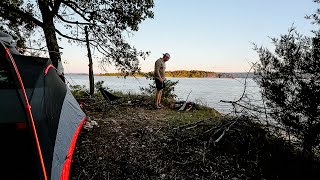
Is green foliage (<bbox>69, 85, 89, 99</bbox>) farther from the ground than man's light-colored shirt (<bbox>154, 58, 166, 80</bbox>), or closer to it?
closer to it

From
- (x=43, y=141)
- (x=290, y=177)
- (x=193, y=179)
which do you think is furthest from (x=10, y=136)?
(x=290, y=177)

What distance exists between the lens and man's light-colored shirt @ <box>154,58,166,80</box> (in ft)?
32.3

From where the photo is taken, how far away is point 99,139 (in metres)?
5.98

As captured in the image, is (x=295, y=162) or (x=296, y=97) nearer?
(x=295, y=162)

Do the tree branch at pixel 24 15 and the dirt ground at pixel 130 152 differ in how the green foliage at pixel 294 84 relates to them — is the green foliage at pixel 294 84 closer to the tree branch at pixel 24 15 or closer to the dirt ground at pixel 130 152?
the dirt ground at pixel 130 152

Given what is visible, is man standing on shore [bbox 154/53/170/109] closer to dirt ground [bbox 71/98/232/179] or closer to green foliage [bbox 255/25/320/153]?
dirt ground [bbox 71/98/232/179]

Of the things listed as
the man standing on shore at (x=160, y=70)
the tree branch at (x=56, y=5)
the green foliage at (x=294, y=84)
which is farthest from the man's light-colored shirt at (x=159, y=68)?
the tree branch at (x=56, y=5)

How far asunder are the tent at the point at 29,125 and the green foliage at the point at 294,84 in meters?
4.99

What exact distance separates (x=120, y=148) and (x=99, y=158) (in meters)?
0.61

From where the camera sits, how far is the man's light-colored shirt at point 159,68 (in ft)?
32.3

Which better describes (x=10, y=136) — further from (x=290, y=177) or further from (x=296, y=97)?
(x=296, y=97)

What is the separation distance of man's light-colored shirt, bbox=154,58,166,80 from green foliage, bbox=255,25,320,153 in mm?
3647

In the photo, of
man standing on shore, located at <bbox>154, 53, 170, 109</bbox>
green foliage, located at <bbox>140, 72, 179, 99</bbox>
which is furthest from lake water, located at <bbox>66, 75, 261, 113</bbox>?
man standing on shore, located at <bbox>154, 53, 170, 109</bbox>

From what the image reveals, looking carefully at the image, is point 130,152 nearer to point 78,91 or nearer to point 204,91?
point 78,91
